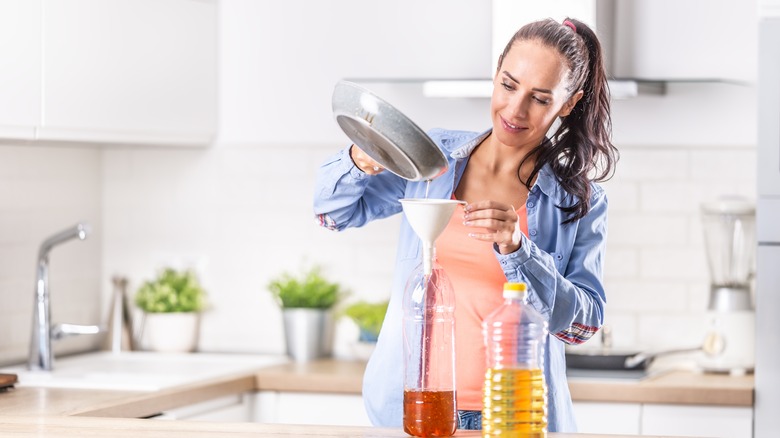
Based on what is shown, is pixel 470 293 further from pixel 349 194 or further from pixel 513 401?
pixel 513 401

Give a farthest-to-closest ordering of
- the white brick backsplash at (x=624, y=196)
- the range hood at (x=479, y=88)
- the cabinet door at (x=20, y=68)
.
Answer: the white brick backsplash at (x=624, y=196) → the range hood at (x=479, y=88) → the cabinet door at (x=20, y=68)

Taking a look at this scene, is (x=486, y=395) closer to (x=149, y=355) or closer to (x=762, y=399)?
(x=762, y=399)

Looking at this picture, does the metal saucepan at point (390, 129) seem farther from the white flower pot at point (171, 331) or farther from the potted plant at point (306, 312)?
the white flower pot at point (171, 331)

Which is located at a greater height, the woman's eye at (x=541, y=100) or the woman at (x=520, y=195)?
the woman's eye at (x=541, y=100)

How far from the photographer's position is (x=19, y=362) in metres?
3.77

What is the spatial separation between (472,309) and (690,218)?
155 cm

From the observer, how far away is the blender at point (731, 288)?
140 inches

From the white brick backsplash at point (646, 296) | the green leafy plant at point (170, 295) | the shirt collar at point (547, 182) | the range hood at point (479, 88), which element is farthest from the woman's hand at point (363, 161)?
the green leafy plant at point (170, 295)

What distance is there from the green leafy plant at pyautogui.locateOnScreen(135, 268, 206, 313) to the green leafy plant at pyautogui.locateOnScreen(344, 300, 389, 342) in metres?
0.56

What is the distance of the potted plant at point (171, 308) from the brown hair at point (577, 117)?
75.1 inches

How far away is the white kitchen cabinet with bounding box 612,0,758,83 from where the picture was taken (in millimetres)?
3705

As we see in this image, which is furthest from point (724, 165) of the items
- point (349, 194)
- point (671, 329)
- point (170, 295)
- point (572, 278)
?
point (170, 295)

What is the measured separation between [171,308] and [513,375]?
241 cm

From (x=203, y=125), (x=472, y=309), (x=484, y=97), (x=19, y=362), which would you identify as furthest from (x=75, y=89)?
(x=472, y=309)
